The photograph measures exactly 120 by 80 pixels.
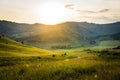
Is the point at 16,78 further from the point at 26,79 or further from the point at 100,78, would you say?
the point at 100,78

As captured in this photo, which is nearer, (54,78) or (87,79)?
(87,79)

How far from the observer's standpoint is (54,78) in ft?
45.0

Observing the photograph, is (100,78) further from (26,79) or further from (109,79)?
(26,79)

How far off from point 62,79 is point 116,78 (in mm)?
3623

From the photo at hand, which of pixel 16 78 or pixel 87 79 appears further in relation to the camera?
pixel 16 78

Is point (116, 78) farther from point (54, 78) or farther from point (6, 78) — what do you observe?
point (6, 78)

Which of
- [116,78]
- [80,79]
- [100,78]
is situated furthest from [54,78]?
[116,78]

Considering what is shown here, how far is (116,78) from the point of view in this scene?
13.4 m

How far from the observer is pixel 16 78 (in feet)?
45.1

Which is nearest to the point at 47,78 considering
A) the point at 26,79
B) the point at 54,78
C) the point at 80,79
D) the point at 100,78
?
the point at 54,78

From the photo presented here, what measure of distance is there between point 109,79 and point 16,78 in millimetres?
6231

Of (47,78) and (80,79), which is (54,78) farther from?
(80,79)

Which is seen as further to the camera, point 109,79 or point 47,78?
point 47,78

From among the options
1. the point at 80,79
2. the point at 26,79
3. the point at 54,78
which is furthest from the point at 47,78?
the point at 80,79
